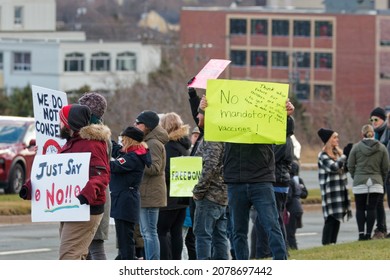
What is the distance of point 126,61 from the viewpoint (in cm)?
12619

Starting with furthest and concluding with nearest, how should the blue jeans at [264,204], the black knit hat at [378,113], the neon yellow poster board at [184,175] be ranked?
1. the black knit hat at [378,113]
2. the neon yellow poster board at [184,175]
3. the blue jeans at [264,204]

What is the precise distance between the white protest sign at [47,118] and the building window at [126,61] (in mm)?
112363

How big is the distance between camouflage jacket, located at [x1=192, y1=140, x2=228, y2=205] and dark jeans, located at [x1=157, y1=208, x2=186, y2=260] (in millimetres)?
1784

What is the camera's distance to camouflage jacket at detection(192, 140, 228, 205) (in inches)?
531

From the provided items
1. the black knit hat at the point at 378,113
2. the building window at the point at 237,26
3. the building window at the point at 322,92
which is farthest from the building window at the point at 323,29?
the black knit hat at the point at 378,113

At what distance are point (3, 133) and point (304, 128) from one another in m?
52.2

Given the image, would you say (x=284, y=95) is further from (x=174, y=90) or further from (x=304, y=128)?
(x=304, y=128)

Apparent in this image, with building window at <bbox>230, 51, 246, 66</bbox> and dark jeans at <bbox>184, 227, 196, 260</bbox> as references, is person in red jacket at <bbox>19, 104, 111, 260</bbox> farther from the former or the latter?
building window at <bbox>230, 51, 246, 66</bbox>

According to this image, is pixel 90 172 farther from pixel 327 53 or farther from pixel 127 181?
pixel 327 53

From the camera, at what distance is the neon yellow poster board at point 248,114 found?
12.8 m

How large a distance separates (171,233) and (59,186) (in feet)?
14.2

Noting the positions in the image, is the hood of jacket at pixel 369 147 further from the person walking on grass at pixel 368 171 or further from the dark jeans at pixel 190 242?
the dark jeans at pixel 190 242

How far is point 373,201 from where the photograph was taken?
61.4 ft
